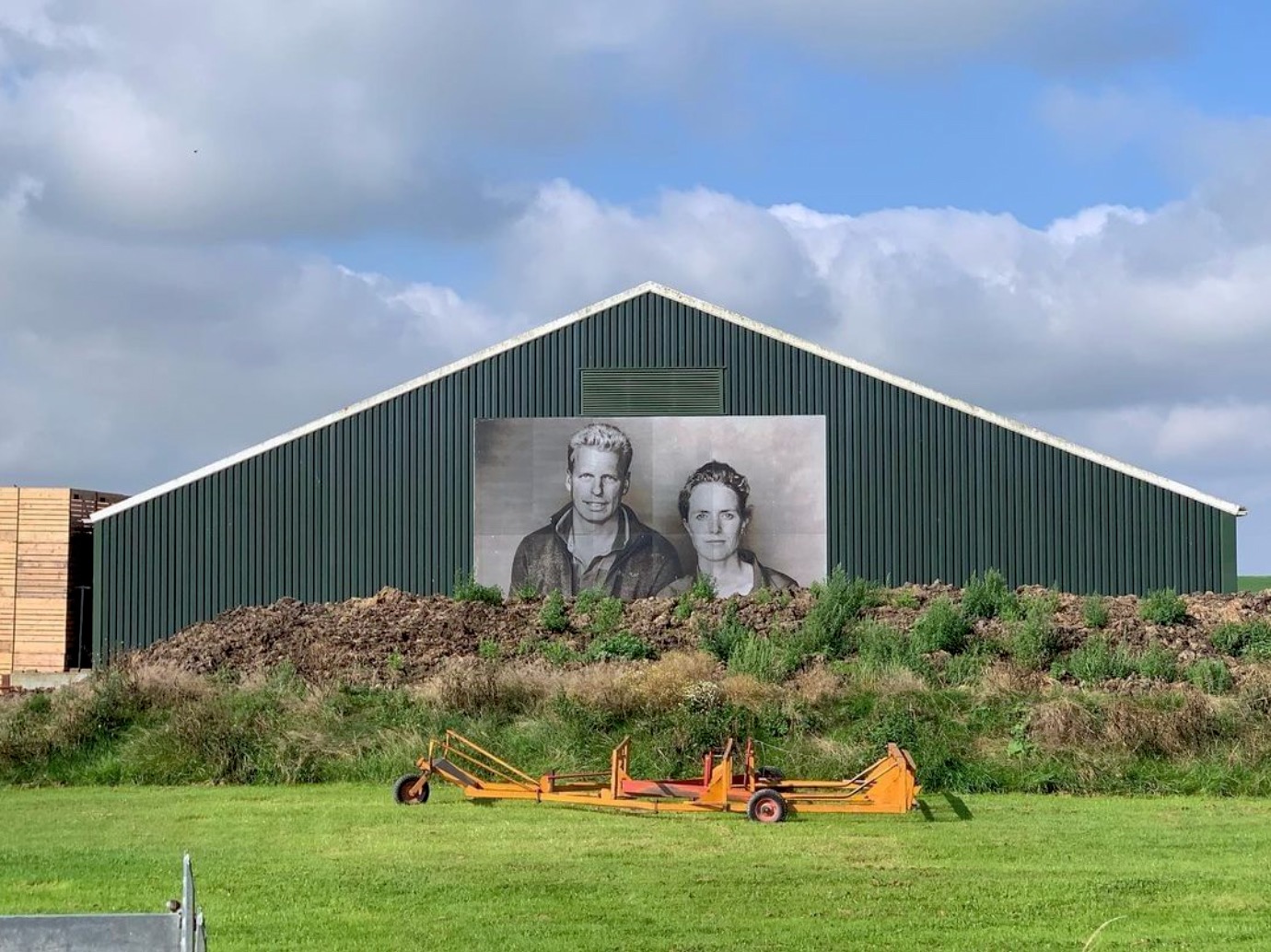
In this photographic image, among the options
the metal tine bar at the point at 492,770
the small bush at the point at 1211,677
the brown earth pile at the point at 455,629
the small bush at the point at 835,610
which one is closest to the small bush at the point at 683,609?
the brown earth pile at the point at 455,629

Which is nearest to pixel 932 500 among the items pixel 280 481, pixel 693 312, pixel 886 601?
pixel 886 601

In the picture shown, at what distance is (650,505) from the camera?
3259 cm

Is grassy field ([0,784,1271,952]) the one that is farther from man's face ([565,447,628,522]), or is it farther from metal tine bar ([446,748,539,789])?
man's face ([565,447,628,522])

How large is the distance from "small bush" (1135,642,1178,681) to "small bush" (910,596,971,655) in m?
3.06

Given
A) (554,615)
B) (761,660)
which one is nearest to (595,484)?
(554,615)

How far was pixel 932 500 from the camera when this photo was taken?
32656 millimetres

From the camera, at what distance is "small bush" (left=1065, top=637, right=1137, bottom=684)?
23.3 meters

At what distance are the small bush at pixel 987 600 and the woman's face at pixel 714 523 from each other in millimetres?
5206

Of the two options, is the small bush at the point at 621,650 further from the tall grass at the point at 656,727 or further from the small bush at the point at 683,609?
the tall grass at the point at 656,727

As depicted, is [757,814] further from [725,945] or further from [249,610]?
[249,610]

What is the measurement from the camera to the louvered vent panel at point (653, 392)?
109 ft

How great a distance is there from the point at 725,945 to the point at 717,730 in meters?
8.74

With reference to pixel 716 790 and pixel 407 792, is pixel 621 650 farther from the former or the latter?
pixel 716 790

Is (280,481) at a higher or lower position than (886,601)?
higher
